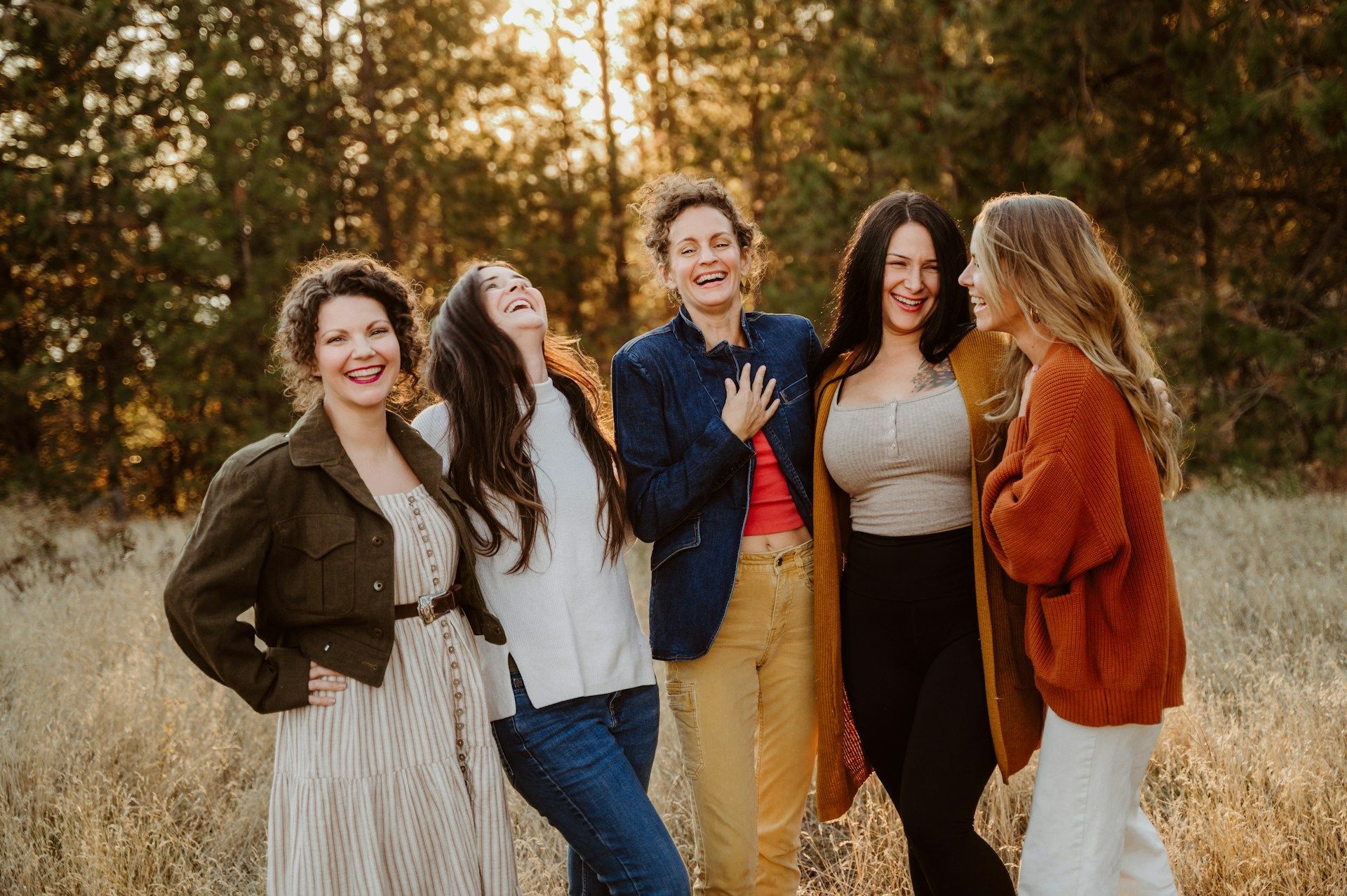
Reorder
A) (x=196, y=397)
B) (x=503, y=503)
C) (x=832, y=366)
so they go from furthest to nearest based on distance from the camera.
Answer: (x=196, y=397)
(x=832, y=366)
(x=503, y=503)

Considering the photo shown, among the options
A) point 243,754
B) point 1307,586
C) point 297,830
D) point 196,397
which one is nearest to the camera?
point 297,830

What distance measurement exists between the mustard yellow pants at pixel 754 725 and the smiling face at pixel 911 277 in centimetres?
72

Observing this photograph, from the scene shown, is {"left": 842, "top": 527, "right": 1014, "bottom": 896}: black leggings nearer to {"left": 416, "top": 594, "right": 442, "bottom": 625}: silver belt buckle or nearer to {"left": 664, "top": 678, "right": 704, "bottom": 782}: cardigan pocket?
{"left": 664, "top": 678, "right": 704, "bottom": 782}: cardigan pocket

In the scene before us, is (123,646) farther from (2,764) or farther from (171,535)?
(171,535)

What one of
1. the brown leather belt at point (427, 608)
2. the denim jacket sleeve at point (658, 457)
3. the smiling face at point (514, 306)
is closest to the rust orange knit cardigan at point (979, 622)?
the denim jacket sleeve at point (658, 457)

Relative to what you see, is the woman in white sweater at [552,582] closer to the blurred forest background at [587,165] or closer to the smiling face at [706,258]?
the smiling face at [706,258]

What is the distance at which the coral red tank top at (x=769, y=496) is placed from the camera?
288 cm

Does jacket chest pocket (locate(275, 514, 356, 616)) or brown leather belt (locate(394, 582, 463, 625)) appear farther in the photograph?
brown leather belt (locate(394, 582, 463, 625))

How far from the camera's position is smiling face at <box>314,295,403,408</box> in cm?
242

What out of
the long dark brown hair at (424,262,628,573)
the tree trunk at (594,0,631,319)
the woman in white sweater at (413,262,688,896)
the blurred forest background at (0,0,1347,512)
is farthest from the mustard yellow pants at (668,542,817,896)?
the tree trunk at (594,0,631,319)

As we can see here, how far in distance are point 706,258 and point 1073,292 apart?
1.04m

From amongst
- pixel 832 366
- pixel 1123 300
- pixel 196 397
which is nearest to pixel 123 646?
pixel 832 366

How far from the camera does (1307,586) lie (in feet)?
17.5

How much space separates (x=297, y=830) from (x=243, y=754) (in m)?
2.49
